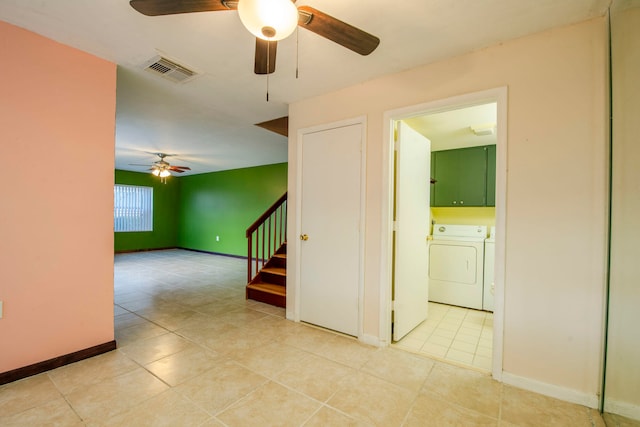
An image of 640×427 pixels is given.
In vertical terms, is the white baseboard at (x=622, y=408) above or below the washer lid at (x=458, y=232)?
below

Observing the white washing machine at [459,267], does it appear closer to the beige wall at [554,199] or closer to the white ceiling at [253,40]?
the beige wall at [554,199]

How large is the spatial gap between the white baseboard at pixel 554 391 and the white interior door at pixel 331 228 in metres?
1.24

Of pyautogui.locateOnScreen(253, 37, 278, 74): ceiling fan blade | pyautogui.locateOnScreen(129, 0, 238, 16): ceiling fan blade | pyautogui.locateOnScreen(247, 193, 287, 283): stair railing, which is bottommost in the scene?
pyautogui.locateOnScreen(247, 193, 287, 283): stair railing

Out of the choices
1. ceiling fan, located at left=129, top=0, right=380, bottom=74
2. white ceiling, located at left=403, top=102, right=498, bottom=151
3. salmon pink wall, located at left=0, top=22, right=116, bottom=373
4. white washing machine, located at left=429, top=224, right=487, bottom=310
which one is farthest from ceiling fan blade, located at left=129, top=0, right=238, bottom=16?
white washing machine, located at left=429, top=224, right=487, bottom=310

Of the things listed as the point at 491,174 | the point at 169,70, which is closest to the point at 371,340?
the point at 491,174

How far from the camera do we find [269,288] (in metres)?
3.80

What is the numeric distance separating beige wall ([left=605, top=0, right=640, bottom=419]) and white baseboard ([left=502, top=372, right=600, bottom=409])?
3.6 inches

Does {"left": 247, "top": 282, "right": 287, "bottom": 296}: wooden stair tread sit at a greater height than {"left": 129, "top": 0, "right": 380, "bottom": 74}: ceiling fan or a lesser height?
lesser

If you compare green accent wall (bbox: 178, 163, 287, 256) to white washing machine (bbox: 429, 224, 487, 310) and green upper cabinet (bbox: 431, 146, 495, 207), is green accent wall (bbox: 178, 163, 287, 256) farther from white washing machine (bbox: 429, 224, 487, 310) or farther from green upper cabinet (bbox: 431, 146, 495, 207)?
white washing machine (bbox: 429, 224, 487, 310)

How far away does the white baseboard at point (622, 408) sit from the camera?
4.97 ft

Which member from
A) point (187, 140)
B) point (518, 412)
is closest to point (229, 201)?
point (187, 140)

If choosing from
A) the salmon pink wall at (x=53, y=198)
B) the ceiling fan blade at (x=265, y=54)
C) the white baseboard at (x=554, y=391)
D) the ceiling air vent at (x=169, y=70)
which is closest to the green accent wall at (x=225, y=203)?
the ceiling air vent at (x=169, y=70)

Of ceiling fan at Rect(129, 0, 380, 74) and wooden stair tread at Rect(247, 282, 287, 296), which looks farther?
wooden stair tread at Rect(247, 282, 287, 296)

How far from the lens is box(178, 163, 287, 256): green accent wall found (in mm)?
7145
